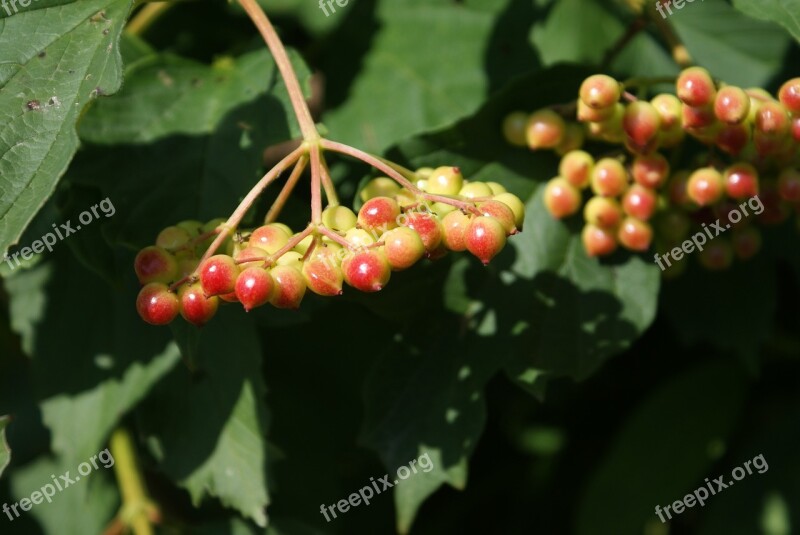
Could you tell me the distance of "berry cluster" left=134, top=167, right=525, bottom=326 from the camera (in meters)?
1.37

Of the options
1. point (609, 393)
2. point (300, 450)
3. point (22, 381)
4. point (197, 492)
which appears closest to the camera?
point (197, 492)

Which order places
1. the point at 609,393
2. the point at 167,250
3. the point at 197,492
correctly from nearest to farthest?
1. the point at 167,250
2. the point at 197,492
3. the point at 609,393

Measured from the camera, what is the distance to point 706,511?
2.77m

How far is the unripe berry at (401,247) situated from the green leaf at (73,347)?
90 centimetres

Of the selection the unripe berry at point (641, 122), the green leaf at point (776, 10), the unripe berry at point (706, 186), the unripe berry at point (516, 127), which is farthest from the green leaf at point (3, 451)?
the green leaf at point (776, 10)

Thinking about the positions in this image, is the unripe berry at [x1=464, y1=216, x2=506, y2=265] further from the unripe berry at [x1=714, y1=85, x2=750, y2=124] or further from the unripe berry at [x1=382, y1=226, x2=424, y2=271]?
the unripe berry at [x1=714, y1=85, x2=750, y2=124]

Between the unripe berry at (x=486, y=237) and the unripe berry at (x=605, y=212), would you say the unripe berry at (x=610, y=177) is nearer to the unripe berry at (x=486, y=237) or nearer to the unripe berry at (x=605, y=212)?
the unripe berry at (x=605, y=212)

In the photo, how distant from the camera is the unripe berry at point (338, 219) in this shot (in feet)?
4.80

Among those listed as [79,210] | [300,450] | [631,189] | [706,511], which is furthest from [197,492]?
[706,511]

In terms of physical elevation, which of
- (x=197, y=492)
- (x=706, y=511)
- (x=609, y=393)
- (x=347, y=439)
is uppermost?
(x=197, y=492)

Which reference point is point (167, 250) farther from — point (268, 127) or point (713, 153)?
point (713, 153)

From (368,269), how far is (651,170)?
0.74m

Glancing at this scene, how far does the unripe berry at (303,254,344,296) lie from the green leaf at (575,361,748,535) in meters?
1.53

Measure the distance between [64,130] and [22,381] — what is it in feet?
4.72
